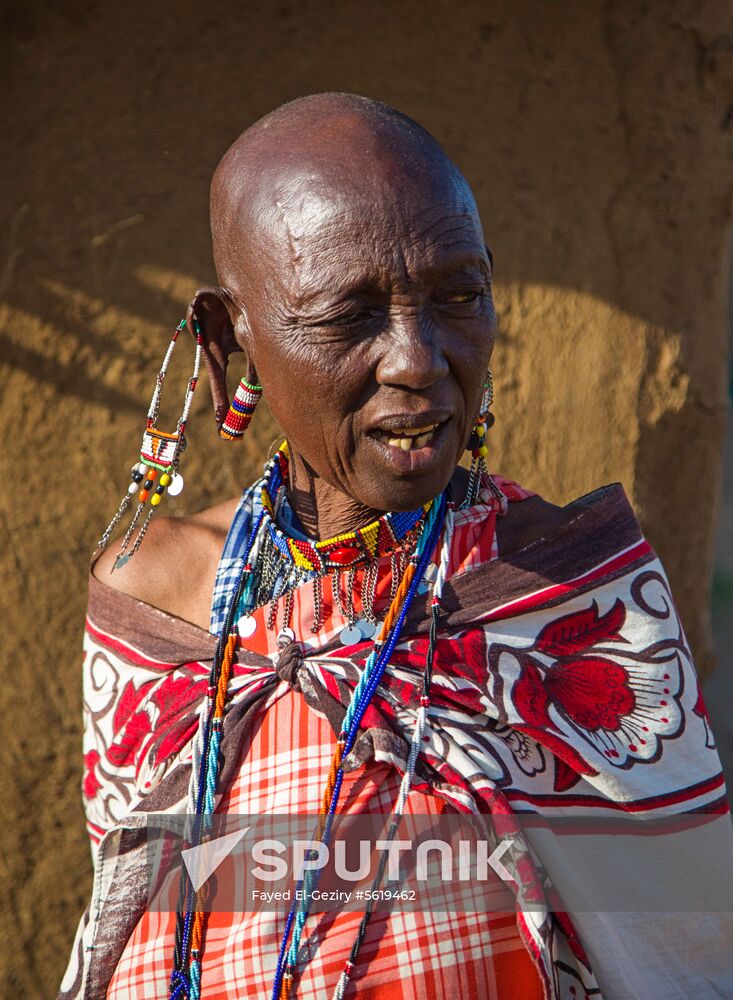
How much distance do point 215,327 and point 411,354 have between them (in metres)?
0.50

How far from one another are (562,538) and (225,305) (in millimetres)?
795

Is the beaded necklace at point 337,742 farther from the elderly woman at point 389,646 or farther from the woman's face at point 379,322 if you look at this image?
the woman's face at point 379,322

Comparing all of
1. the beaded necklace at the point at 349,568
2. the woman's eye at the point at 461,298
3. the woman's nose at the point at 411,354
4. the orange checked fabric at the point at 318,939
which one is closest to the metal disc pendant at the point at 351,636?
the beaded necklace at the point at 349,568

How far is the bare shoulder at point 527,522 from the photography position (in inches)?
90.1

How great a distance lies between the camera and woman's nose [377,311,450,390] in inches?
75.9

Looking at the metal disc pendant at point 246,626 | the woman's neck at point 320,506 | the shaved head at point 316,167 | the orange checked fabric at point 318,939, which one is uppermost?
the shaved head at point 316,167

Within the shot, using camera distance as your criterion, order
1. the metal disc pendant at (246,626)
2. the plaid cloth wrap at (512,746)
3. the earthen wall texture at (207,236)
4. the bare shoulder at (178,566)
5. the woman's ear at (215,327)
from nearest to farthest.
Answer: the plaid cloth wrap at (512,746) → the woman's ear at (215,327) → the metal disc pendant at (246,626) → the bare shoulder at (178,566) → the earthen wall texture at (207,236)

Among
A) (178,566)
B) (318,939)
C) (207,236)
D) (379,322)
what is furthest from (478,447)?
(207,236)

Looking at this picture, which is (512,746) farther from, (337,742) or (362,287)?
(362,287)

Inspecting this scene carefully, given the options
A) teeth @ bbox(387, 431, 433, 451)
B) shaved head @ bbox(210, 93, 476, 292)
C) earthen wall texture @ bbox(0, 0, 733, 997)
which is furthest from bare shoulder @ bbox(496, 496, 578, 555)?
earthen wall texture @ bbox(0, 0, 733, 997)

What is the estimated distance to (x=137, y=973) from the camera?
2.15 metres

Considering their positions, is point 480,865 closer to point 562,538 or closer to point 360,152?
point 562,538

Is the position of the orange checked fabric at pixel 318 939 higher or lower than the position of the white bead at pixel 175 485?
lower

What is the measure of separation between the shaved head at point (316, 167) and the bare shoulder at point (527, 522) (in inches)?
25.0
